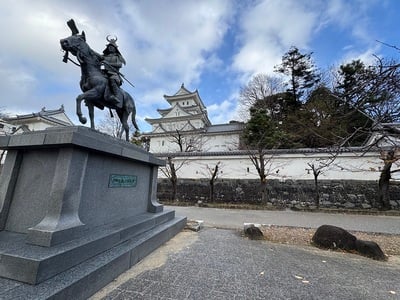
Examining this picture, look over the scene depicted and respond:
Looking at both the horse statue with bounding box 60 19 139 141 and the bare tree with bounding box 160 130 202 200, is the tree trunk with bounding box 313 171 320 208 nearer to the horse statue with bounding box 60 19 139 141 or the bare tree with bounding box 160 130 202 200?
the bare tree with bounding box 160 130 202 200

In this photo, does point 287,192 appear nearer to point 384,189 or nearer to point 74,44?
point 384,189

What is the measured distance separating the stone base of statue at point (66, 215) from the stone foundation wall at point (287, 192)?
30.6 ft

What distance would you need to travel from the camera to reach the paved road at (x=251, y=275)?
230 centimetres

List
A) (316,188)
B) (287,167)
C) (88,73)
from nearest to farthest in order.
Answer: (88,73), (316,188), (287,167)

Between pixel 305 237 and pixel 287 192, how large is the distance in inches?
268

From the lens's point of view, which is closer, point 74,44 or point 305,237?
point 74,44

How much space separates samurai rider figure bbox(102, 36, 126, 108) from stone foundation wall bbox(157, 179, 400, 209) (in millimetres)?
9880

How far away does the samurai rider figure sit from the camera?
394cm

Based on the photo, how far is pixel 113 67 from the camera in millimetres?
4027

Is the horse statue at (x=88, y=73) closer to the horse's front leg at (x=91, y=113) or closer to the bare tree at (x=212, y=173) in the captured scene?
the horse's front leg at (x=91, y=113)

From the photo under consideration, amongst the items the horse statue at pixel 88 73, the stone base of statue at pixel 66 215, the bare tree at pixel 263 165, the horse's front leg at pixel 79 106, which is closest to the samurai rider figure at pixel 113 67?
the horse statue at pixel 88 73

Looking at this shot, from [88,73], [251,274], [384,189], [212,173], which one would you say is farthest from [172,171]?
[384,189]

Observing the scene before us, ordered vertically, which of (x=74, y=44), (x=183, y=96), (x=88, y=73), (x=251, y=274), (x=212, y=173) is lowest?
(x=251, y=274)

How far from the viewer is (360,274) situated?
3004 millimetres
